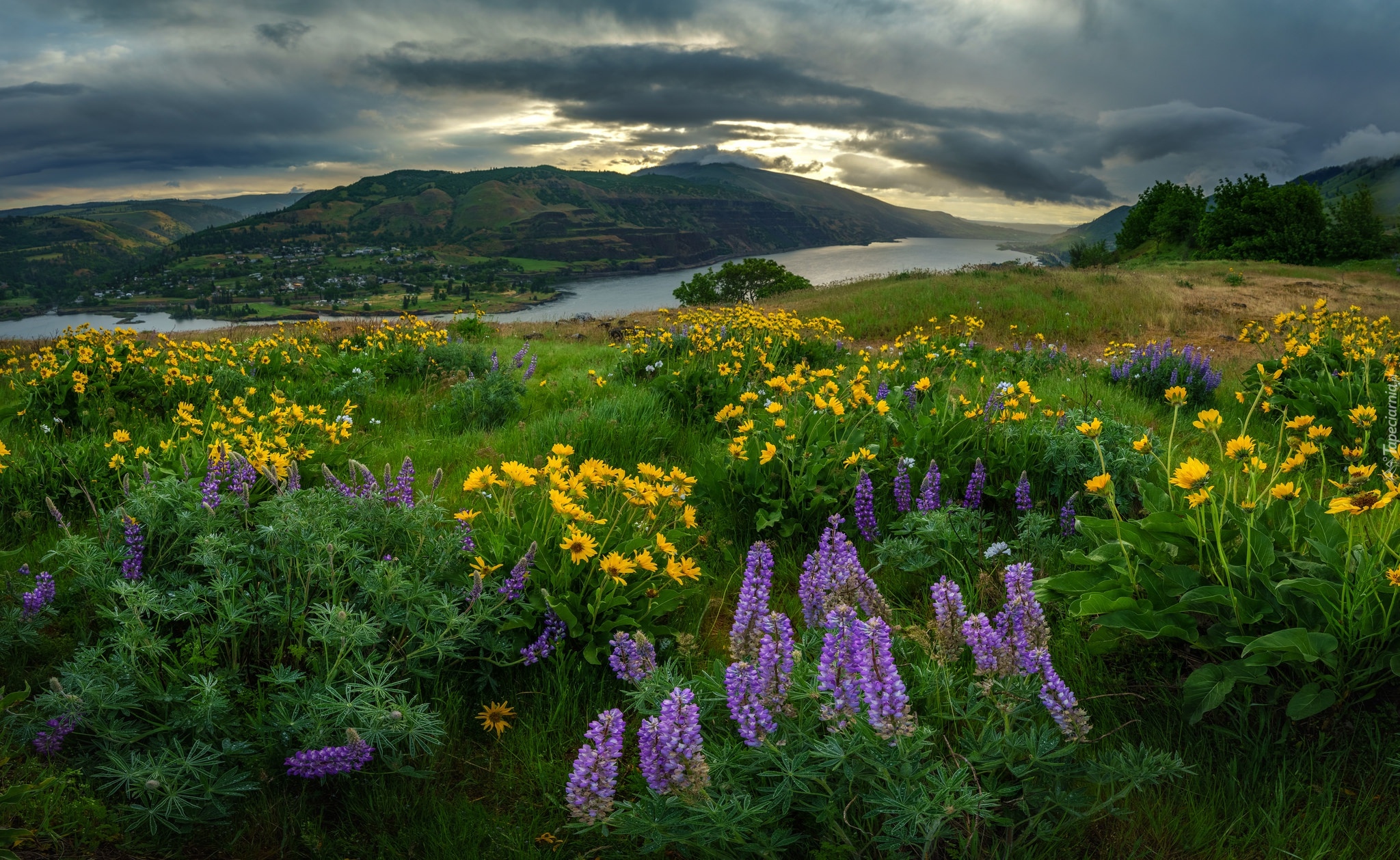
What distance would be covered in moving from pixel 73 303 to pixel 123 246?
10844 cm

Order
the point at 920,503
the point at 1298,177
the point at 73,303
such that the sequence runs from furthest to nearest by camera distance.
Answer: the point at 73,303
the point at 1298,177
the point at 920,503

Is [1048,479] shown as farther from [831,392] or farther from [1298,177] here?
[1298,177]

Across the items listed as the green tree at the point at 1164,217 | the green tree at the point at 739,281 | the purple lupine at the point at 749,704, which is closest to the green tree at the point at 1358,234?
the green tree at the point at 1164,217

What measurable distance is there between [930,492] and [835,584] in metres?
1.97

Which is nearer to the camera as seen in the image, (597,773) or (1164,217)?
(597,773)

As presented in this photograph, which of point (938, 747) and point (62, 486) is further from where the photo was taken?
point (62, 486)

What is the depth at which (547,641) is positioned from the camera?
2.88 m

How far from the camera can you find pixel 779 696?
184cm

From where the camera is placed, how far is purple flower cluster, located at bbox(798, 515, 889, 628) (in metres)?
2.12

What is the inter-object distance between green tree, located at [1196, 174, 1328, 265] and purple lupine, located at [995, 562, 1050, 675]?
58239mm

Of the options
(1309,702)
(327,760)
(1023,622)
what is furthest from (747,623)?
(1309,702)

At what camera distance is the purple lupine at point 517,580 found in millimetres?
2727

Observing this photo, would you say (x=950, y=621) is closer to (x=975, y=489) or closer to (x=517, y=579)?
(x=517, y=579)

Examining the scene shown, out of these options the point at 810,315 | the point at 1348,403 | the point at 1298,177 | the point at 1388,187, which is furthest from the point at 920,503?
the point at 1388,187
